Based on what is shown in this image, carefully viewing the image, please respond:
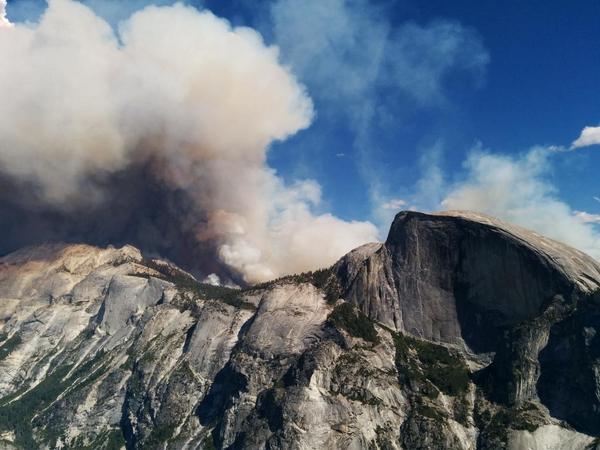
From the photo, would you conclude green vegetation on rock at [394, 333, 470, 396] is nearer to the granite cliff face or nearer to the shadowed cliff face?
the granite cliff face

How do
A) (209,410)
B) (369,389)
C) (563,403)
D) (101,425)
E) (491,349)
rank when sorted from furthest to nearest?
(101,425) < (209,410) < (491,349) < (369,389) < (563,403)

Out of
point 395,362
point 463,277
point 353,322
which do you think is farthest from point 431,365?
point 463,277

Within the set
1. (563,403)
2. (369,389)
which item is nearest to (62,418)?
(369,389)

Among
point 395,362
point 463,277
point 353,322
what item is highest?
point 463,277

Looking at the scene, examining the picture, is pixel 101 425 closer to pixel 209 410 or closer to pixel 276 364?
pixel 209 410

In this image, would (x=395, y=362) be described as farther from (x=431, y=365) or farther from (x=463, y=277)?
(x=463, y=277)

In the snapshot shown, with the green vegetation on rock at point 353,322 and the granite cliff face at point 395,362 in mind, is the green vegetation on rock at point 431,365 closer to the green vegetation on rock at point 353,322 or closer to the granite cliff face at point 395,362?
the granite cliff face at point 395,362

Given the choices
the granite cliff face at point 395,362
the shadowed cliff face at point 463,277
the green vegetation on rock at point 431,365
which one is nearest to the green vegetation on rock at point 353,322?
the granite cliff face at point 395,362

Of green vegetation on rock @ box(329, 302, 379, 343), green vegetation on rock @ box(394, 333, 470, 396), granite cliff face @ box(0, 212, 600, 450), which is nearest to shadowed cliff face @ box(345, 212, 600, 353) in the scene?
granite cliff face @ box(0, 212, 600, 450)
